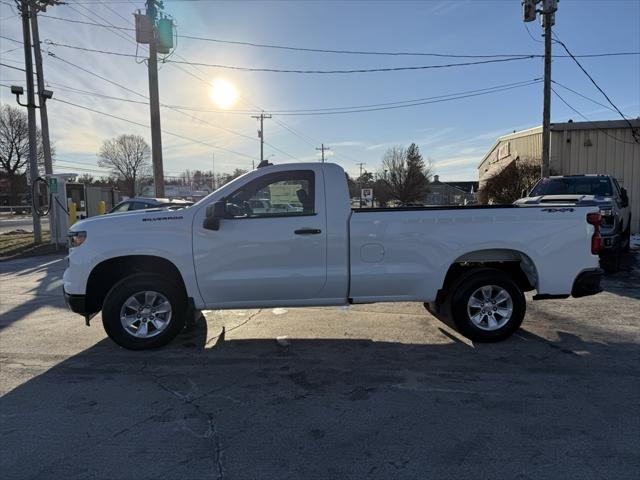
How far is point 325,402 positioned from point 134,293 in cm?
252

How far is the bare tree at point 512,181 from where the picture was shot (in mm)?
20781

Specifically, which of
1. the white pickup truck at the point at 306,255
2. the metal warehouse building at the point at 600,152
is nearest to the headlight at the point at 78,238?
the white pickup truck at the point at 306,255

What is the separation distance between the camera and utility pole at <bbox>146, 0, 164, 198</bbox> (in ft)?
54.4

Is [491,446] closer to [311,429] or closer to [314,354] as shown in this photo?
[311,429]

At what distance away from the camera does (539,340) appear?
552cm

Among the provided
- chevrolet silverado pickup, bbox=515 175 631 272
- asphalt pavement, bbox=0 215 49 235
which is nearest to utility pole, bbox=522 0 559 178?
chevrolet silverado pickup, bbox=515 175 631 272

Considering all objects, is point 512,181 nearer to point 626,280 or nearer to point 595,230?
point 626,280

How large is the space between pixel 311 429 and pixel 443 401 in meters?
1.18

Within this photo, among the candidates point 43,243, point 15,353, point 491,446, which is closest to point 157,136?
point 43,243

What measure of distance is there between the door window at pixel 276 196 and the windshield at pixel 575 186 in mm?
8710

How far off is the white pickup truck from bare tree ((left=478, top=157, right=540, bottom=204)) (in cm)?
1680

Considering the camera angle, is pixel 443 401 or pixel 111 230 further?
pixel 111 230

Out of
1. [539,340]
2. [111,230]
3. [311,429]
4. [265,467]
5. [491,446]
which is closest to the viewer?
[265,467]

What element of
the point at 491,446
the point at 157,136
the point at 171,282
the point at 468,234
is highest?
the point at 157,136
